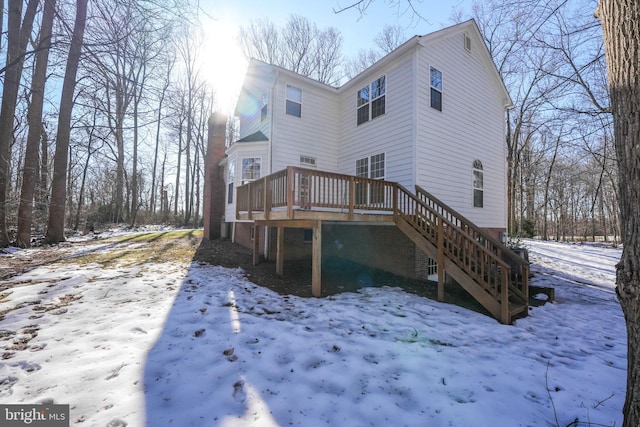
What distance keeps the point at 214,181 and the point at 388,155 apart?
824cm

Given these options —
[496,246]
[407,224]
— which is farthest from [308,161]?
[496,246]

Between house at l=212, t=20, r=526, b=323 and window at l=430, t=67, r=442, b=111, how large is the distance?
33 millimetres

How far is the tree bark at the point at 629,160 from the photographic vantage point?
71.0 inches

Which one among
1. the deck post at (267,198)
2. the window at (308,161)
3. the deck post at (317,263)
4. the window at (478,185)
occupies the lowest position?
the deck post at (317,263)

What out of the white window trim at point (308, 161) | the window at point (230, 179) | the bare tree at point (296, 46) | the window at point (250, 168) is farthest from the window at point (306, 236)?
the bare tree at point (296, 46)

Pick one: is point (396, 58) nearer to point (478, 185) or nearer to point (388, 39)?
point (478, 185)

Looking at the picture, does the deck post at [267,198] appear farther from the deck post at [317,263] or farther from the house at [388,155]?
the deck post at [317,263]

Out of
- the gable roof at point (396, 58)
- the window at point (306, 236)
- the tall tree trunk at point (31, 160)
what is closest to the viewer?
the gable roof at point (396, 58)

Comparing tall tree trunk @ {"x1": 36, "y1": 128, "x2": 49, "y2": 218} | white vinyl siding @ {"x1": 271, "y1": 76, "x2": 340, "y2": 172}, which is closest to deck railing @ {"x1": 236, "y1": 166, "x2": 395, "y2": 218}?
white vinyl siding @ {"x1": 271, "y1": 76, "x2": 340, "y2": 172}

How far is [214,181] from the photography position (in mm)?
12922

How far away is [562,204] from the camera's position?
21.6 meters

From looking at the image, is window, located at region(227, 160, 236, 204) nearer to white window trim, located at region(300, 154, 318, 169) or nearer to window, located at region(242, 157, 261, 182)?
window, located at region(242, 157, 261, 182)

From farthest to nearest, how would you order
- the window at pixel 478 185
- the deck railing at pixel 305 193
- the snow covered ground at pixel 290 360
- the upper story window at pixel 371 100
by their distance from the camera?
the window at pixel 478 185 < the upper story window at pixel 371 100 < the deck railing at pixel 305 193 < the snow covered ground at pixel 290 360
